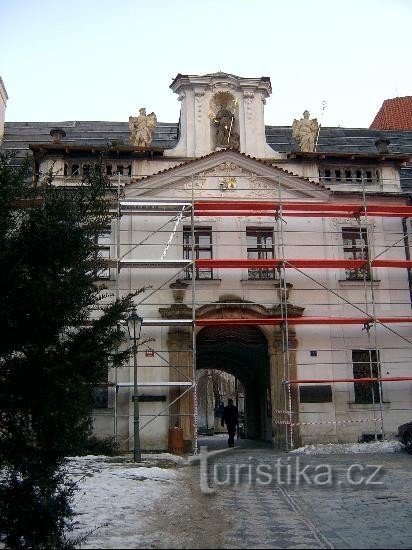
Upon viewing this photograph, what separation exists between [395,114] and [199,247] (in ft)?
67.7

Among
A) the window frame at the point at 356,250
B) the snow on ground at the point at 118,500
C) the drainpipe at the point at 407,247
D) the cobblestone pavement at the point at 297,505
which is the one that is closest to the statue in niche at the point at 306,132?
the window frame at the point at 356,250

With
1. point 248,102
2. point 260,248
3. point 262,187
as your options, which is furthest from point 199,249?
point 248,102

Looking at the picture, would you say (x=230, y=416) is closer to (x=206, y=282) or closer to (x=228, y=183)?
(x=206, y=282)

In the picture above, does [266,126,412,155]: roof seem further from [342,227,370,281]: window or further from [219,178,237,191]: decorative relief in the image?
[342,227,370,281]: window

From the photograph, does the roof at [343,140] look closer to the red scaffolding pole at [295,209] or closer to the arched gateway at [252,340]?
the red scaffolding pole at [295,209]

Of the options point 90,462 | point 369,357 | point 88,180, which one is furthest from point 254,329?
point 88,180

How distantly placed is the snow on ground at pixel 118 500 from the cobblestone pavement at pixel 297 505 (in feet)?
1.23

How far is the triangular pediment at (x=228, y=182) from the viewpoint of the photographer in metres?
20.6

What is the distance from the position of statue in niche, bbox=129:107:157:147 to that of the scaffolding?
2271mm

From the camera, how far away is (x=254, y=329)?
20.5m

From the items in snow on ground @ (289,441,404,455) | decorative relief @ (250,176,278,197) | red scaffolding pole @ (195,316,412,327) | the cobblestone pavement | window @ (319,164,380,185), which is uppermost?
window @ (319,164,380,185)

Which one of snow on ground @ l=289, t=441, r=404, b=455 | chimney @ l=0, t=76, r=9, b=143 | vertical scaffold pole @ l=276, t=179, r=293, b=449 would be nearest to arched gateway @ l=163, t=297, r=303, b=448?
vertical scaffold pole @ l=276, t=179, r=293, b=449

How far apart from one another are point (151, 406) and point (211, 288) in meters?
4.08

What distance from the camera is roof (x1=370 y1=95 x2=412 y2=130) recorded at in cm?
3494
